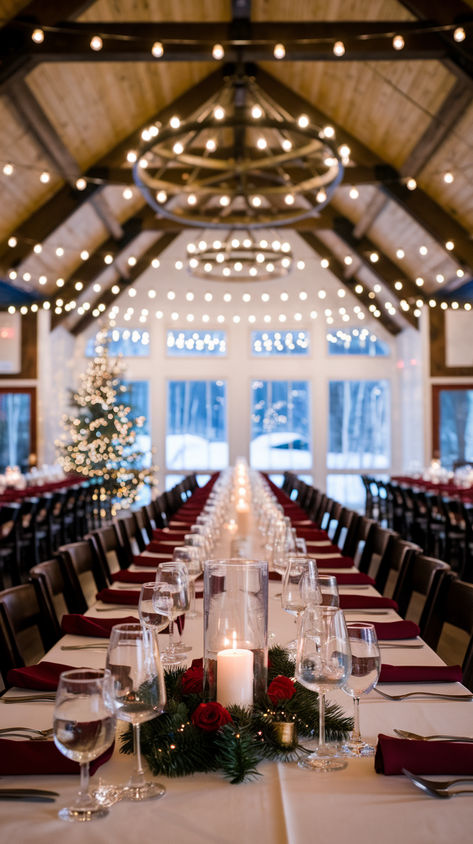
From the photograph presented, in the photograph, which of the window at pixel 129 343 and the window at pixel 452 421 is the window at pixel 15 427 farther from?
the window at pixel 452 421

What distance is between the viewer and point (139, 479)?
14141mm

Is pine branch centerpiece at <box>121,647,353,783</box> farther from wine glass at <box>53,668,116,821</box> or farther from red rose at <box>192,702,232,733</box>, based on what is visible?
wine glass at <box>53,668,116,821</box>

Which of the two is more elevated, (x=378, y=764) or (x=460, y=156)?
(x=460, y=156)

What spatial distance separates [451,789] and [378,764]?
0.13 metres

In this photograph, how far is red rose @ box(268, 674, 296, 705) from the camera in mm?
1497

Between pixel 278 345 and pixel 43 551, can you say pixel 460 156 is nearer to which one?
pixel 43 551

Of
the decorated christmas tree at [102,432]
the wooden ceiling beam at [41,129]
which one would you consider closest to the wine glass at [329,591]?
the wooden ceiling beam at [41,129]

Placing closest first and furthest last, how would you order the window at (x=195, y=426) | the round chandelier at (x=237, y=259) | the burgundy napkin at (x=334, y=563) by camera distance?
1. the burgundy napkin at (x=334, y=563)
2. the round chandelier at (x=237, y=259)
3. the window at (x=195, y=426)

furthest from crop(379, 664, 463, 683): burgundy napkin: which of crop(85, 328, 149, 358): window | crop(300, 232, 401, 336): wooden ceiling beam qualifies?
crop(85, 328, 149, 358): window

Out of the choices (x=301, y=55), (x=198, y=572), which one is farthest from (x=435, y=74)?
(x=198, y=572)

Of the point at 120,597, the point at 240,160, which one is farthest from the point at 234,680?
Result: the point at 240,160

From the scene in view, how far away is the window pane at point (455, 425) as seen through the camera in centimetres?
1436

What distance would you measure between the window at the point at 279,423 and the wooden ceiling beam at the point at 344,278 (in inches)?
80.7

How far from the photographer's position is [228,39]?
734cm
